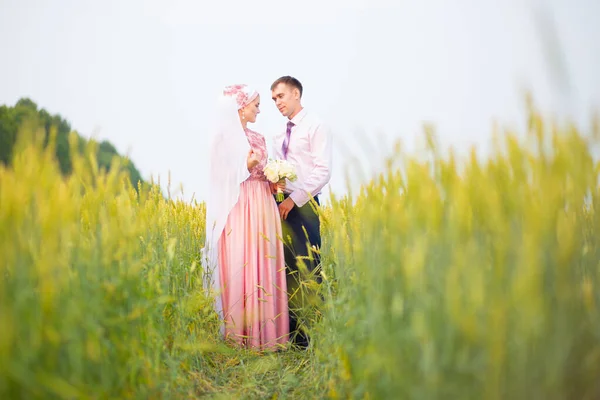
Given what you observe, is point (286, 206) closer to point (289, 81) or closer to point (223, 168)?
point (223, 168)

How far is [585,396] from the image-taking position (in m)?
1.50

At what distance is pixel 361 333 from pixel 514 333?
731mm

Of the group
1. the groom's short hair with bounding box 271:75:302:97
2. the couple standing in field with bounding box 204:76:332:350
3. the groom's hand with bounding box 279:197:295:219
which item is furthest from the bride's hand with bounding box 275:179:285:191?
the groom's short hair with bounding box 271:75:302:97

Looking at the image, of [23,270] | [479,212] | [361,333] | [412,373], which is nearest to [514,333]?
[412,373]

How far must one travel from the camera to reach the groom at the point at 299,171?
13.1 feet

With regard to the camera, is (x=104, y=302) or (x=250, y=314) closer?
(x=104, y=302)

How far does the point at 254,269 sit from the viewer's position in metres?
3.87

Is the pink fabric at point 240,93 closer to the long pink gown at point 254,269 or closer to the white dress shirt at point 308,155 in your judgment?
the long pink gown at point 254,269

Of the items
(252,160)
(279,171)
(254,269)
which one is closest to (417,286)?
(279,171)

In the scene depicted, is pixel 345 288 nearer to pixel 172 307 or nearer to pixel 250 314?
pixel 172 307

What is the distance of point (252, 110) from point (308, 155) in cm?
59

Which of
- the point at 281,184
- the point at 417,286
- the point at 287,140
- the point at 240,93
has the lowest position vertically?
the point at 417,286

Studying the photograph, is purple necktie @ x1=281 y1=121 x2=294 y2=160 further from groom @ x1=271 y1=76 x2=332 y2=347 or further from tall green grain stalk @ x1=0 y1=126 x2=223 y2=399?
tall green grain stalk @ x1=0 y1=126 x2=223 y2=399

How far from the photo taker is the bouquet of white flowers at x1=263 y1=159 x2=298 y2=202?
3762 mm
